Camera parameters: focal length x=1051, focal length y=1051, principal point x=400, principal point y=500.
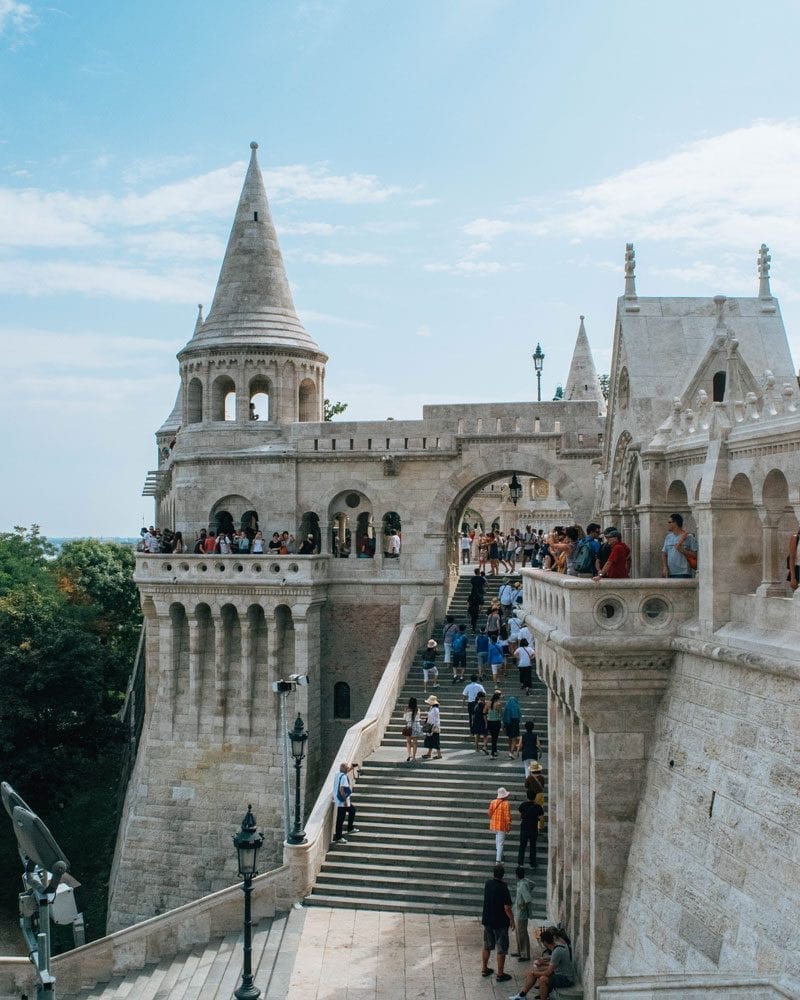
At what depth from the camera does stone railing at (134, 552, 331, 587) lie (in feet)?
91.7

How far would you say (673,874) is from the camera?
11461mm

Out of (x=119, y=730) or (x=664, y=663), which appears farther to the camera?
(x=119, y=730)

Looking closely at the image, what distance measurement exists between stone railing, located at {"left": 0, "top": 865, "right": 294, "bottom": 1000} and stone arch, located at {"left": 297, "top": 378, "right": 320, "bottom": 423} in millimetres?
16126

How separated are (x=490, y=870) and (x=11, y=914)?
18792 millimetres

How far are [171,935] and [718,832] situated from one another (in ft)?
37.0

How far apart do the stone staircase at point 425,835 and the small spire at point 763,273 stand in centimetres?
1019

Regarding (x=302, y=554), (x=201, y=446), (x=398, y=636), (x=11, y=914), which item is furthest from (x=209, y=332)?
(x=11, y=914)

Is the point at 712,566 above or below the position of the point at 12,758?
above

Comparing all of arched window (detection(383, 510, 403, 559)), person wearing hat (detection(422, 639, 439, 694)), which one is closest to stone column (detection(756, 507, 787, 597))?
person wearing hat (detection(422, 639, 439, 694))

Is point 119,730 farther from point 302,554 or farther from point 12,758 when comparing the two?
point 302,554

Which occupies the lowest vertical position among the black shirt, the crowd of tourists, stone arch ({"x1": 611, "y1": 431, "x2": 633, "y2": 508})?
the black shirt

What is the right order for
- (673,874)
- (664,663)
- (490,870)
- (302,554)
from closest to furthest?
(673,874), (664,663), (490,870), (302,554)

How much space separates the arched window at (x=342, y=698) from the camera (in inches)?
1160

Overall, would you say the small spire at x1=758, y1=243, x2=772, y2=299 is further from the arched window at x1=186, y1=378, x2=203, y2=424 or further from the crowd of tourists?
the arched window at x1=186, y1=378, x2=203, y2=424
